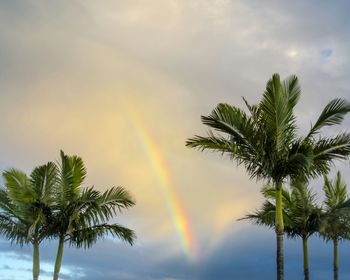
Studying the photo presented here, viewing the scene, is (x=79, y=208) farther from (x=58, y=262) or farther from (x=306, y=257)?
(x=306, y=257)

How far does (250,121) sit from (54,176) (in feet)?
34.3

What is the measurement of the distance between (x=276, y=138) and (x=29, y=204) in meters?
11.6

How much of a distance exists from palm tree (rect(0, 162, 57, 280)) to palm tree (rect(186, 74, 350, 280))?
880cm

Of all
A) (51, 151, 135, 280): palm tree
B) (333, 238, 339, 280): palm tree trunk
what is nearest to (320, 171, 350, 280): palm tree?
(333, 238, 339, 280): palm tree trunk

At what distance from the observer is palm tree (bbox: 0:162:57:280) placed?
22875mm

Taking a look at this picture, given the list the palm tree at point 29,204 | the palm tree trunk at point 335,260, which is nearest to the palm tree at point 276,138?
the palm tree at point 29,204

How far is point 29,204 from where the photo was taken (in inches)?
901

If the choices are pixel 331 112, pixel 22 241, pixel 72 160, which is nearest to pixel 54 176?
pixel 72 160

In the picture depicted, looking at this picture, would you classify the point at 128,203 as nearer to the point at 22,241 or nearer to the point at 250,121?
the point at 22,241

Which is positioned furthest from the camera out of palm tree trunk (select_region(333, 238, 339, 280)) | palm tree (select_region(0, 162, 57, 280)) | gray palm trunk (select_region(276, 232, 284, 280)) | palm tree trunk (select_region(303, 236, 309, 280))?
palm tree trunk (select_region(333, 238, 339, 280))

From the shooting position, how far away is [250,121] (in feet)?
54.4

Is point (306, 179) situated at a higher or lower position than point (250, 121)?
lower

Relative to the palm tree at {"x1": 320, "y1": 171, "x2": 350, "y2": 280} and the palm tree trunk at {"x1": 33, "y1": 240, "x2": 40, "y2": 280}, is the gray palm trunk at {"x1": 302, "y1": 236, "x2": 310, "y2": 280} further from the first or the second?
the palm tree trunk at {"x1": 33, "y1": 240, "x2": 40, "y2": 280}

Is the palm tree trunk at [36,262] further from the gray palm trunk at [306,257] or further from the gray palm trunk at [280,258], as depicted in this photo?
the gray palm trunk at [306,257]
